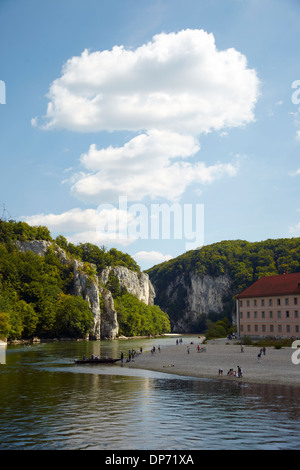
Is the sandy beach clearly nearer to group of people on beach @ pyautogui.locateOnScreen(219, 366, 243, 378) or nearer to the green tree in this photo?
group of people on beach @ pyautogui.locateOnScreen(219, 366, 243, 378)

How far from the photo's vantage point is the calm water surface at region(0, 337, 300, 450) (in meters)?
23.3

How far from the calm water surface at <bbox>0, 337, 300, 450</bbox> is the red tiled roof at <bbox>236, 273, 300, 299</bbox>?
5267cm

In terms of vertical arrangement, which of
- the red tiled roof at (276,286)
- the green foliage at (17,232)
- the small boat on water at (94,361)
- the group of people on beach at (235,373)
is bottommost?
the small boat on water at (94,361)

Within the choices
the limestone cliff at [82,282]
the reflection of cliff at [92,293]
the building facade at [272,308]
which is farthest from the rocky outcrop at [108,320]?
the building facade at [272,308]

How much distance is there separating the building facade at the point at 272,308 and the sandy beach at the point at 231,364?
19.1 metres

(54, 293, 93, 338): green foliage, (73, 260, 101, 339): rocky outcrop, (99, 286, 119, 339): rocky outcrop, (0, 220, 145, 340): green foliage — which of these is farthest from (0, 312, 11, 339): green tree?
(99, 286, 119, 339): rocky outcrop

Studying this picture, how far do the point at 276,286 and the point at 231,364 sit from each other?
4284 cm

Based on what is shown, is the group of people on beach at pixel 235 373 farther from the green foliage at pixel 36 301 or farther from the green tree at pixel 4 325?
the green foliage at pixel 36 301

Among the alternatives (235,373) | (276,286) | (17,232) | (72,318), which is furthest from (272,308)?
(17,232)

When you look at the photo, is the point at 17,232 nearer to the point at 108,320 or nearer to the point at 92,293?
the point at 92,293

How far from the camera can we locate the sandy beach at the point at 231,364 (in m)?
47.3

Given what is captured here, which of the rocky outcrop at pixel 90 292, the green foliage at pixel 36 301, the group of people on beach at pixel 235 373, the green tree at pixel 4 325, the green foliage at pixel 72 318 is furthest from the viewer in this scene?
the rocky outcrop at pixel 90 292
